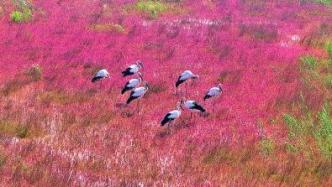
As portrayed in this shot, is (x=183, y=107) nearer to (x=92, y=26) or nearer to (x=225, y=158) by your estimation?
(x=225, y=158)

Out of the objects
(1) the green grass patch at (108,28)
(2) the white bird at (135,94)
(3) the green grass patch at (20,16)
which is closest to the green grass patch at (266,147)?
(2) the white bird at (135,94)

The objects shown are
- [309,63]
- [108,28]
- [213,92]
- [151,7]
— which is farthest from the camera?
[151,7]

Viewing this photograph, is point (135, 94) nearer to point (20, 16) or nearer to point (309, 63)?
point (309, 63)

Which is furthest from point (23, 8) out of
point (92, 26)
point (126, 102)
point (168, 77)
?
point (126, 102)

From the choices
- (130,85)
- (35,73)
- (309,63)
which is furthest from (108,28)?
(130,85)

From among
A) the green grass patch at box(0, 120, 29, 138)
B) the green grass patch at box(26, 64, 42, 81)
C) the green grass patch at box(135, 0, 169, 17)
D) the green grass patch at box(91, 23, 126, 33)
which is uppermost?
the green grass patch at box(0, 120, 29, 138)

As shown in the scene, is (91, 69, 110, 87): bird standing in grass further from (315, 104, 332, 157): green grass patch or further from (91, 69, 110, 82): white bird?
(315, 104, 332, 157): green grass patch

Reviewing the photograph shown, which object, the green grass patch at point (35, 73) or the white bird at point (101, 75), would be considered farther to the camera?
the green grass patch at point (35, 73)

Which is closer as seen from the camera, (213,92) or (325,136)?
(325,136)

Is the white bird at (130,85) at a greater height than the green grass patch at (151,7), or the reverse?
the white bird at (130,85)

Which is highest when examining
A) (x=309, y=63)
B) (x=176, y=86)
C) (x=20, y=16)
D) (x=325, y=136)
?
(x=325, y=136)

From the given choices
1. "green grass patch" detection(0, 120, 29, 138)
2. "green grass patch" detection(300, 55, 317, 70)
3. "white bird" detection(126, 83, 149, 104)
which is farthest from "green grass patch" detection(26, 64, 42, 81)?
"green grass patch" detection(300, 55, 317, 70)

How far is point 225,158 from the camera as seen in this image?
849cm

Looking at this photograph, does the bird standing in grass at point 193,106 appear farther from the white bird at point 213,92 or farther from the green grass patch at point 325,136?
the green grass patch at point 325,136
